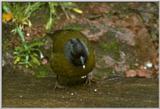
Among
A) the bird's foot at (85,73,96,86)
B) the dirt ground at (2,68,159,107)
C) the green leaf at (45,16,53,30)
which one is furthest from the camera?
the green leaf at (45,16,53,30)

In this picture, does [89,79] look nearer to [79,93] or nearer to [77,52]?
[79,93]

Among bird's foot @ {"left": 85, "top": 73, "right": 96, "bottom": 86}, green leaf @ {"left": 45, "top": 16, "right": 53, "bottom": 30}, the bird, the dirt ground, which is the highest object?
green leaf @ {"left": 45, "top": 16, "right": 53, "bottom": 30}

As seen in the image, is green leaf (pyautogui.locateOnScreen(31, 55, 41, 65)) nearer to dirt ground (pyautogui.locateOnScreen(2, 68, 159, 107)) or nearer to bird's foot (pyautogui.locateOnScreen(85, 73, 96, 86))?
dirt ground (pyautogui.locateOnScreen(2, 68, 159, 107))

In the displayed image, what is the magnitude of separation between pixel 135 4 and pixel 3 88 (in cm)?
230

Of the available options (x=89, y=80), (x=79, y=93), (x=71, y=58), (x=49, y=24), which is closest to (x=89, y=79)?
(x=89, y=80)

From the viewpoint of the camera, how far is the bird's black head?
590 centimetres

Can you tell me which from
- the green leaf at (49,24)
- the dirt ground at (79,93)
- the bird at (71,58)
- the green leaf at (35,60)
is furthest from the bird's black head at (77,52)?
the green leaf at (49,24)

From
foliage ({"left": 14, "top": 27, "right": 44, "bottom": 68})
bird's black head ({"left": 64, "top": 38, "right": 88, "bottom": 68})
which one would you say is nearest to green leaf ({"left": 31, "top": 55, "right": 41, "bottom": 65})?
foliage ({"left": 14, "top": 27, "right": 44, "bottom": 68})

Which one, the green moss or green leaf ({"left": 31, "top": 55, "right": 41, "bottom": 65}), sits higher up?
the green moss

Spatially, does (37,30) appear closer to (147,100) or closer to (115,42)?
(115,42)

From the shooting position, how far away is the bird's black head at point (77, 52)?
19.4 feet

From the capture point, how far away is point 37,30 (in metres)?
7.21

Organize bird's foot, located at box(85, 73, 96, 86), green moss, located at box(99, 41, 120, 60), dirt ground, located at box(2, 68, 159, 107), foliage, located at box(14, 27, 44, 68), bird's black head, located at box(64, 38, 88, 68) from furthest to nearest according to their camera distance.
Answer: green moss, located at box(99, 41, 120, 60)
foliage, located at box(14, 27, 44, 68)
bird's foot, located at box(85, 73, 96, 86)
dirt ground, located at box(2, 68, 159, 107)
bird's black head, located at box(64, 38, 88, 68)

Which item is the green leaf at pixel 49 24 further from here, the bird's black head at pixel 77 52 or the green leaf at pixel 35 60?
→ the bird's black head at pixel 77 52
